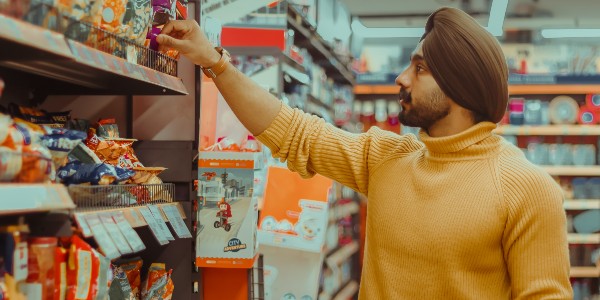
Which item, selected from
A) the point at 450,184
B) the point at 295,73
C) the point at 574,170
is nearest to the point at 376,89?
the point at 574,170

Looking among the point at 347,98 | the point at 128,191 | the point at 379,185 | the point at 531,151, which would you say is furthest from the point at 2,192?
the point at 531,151

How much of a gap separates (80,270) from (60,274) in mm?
47

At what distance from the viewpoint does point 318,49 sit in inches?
231

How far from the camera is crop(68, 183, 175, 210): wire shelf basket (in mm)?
1613

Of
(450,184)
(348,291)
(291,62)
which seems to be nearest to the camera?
(450,184)

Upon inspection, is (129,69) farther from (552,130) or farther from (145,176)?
(552,130)

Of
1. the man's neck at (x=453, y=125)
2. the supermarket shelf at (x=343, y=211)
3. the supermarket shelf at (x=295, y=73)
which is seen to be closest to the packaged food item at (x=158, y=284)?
the man's neck at (x=453, y=125)

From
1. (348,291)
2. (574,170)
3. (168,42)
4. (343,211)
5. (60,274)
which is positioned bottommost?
(348,291)

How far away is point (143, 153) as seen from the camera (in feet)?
8.02

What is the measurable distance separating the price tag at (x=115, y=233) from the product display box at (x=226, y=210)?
0.88m

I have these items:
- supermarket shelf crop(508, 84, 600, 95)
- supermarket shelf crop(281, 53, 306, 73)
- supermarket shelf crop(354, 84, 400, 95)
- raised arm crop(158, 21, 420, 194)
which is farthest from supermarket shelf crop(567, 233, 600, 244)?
raised arm crop(158, 21, 420, 194)

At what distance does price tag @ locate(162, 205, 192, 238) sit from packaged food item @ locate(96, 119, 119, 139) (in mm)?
282

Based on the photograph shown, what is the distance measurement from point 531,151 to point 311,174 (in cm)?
634

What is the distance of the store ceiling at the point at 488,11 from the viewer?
12.0 meters
